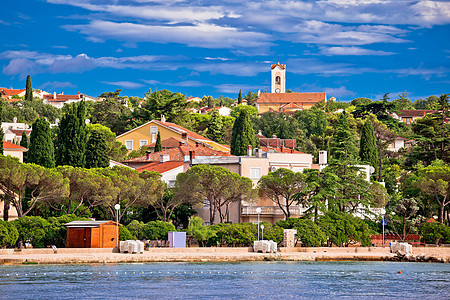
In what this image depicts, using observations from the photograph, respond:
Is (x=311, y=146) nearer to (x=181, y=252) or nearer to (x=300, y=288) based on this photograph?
(x=181, y=252)

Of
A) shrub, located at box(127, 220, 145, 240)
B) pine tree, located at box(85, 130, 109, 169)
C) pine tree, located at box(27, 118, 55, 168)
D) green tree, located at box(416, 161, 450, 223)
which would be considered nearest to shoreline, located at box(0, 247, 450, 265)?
shrub, located at box(127, 220, 145, 240)

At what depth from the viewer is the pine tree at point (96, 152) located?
63.2m

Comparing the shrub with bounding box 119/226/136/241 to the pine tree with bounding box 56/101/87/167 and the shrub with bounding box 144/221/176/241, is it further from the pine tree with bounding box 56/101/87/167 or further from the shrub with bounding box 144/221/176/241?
the pine tree with bounding box 56/101/87/167

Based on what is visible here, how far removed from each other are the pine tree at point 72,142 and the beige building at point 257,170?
9.44 metres

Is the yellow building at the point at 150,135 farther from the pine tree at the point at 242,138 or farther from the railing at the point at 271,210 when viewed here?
the railing at the point at 271,210

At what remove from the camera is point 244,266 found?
4834cm

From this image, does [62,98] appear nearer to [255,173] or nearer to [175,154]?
[175,154]

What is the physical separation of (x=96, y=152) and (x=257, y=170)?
13.5 metres

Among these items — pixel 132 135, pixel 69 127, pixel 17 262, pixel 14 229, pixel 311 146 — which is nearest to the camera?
pixel 17 262

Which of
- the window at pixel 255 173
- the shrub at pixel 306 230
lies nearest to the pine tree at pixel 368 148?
the window at pixel 255 173

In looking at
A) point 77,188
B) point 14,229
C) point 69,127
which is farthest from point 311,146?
point 14,229

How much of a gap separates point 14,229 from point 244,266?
14.7 meters

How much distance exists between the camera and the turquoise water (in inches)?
1443

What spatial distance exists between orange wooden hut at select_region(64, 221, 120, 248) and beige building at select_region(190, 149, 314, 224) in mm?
13626
